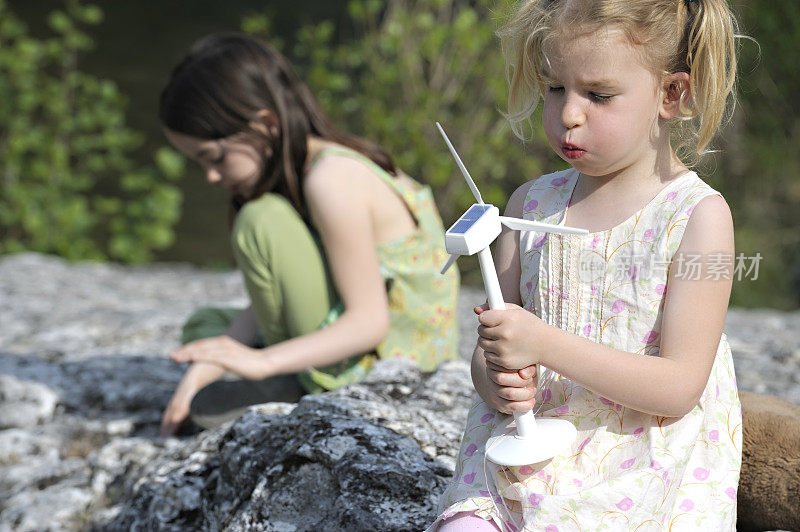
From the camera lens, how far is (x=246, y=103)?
2725mm

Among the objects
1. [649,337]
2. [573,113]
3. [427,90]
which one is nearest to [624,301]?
[649,337]

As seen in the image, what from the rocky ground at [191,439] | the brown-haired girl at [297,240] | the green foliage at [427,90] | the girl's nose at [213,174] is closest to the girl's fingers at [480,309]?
the rocky ground at [191,439]

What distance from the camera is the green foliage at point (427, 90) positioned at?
→ 19.2 feet

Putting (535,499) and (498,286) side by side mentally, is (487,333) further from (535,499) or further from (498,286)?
(535,499)

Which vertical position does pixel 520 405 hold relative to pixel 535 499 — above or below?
above

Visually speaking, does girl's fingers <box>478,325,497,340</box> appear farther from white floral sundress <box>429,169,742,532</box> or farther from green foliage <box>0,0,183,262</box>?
green foliage <box>0,0,183,262</box>

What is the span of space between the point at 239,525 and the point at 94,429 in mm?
1237

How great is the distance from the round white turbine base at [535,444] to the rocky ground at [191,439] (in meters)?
0.47

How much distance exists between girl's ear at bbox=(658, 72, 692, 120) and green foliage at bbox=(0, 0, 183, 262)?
4934 mm

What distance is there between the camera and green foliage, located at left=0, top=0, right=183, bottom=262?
19.7 feet

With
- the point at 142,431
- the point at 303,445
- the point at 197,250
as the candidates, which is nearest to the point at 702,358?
the point at 303,445

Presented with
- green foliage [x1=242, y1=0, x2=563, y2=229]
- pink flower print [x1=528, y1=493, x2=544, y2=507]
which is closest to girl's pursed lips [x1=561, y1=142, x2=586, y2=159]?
pink flower print [x1=528, y1=493, x2=544, y2=507]

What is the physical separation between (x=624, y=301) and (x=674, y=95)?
334 mm

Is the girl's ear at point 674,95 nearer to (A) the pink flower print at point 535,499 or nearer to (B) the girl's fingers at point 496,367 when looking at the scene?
(B) the girl's fingers at point 496,367
